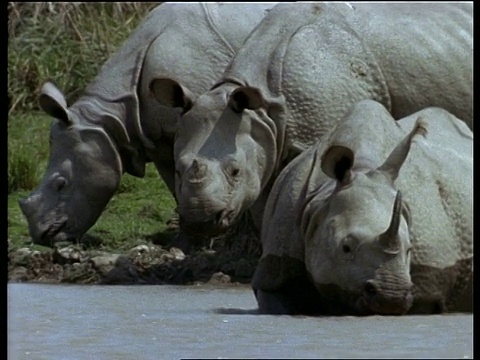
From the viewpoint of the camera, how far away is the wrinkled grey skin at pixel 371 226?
20.9 ft

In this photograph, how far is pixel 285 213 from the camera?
6.97 metres

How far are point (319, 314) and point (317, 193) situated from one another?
20.4 inches

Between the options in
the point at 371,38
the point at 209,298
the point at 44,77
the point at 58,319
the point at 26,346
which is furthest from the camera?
the point at 44,77

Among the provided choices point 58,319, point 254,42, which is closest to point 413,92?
point 254,42

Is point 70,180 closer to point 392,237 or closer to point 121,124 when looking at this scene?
point 121,124

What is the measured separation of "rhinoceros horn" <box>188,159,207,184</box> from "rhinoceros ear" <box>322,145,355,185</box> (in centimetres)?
170

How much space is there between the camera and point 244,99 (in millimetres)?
8578

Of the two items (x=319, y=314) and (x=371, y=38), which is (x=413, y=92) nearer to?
(x=371, y=38)

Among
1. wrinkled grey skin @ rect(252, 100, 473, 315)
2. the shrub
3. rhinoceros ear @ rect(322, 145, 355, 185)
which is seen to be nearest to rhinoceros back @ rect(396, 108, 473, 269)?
wrinkled grey skin @ rect(252, 100, 473, 315)

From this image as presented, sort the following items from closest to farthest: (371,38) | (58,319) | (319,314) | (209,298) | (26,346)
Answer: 1. (26,346)
2. (58,319)
3. (319,314)
4. (209,298)
5. (371,38)

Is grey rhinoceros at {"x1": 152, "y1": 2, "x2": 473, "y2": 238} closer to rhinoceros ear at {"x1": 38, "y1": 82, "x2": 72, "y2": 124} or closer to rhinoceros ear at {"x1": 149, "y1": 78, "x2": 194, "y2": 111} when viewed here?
rhinoceros ear at {"x1": 149, "y1": 78, "x2": 194, "y2": 111}

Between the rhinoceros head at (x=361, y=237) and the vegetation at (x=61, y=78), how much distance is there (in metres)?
4.36

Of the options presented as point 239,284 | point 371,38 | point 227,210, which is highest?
point 371,38

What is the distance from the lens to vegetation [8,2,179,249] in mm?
11453
